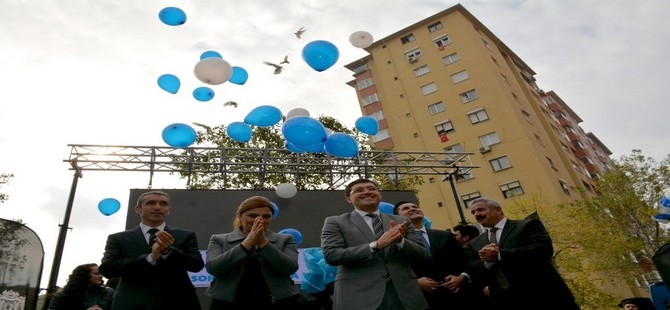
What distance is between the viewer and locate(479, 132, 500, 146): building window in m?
23.8

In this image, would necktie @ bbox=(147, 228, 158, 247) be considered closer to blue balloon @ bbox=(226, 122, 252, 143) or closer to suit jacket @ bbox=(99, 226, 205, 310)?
suit jacket @ bbox=(99, 226, 205, 310)

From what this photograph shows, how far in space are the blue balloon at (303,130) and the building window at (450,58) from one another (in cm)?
2302

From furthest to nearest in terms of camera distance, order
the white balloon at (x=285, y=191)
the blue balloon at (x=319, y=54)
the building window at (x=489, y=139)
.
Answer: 1. the building window at (x=489, y=139)
2. the white balloon at (x=285, y=191)
3. the blue balloon at (x=319, y=54)

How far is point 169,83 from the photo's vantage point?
22.7 feet

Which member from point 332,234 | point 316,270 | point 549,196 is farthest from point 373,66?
point 332,234

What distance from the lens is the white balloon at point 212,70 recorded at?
6.00 metres

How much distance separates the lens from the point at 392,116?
1106 inches

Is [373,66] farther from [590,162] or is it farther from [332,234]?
[332,234]

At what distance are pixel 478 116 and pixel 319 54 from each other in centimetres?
2036

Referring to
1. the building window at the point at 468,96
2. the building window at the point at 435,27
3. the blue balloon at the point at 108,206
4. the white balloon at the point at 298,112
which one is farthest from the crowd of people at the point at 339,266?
the building window at the point at 435,27

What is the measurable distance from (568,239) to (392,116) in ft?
47.5

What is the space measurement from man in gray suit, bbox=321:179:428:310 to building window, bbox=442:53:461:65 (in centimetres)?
2631

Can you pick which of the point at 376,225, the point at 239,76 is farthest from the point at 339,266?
the point at 239,76

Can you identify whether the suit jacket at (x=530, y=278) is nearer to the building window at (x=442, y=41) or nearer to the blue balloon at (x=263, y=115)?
the blue balloon at (x=263, y=115)
